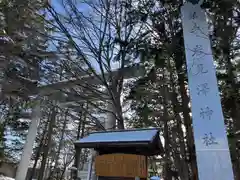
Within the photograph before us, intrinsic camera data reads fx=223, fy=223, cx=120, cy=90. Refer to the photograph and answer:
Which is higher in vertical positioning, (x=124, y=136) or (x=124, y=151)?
(x=124, y=136)

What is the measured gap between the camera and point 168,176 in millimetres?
5301

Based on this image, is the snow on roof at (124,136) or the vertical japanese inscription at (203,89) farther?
the vertical japanese inscription at (203,89)

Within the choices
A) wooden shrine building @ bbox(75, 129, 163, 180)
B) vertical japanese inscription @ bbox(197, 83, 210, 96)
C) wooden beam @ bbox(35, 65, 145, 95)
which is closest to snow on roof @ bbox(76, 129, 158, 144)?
wooden shrine building @ bbox(75, 129, 163, 180)

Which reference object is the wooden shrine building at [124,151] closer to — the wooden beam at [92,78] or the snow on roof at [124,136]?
the snow on roof at [124,136]

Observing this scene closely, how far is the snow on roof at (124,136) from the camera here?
2653 mm

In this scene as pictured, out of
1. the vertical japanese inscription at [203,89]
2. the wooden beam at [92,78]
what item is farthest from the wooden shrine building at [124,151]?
the wooden beam at [92,78]

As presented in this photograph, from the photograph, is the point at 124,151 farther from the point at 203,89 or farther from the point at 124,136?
the point at 203,89

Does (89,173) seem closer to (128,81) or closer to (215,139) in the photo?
(215,139)

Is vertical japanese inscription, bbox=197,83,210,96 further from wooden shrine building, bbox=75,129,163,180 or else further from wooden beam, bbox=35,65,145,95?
wooden beam, bbox=35,65,145,95

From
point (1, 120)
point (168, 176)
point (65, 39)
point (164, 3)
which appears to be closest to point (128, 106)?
point (168, 176)

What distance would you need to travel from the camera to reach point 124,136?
9.27 ft

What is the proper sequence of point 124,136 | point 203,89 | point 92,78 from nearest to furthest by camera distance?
point 124,136 → point 203,89 → point 92,78

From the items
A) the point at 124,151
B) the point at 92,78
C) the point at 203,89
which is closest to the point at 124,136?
the point at 124,151

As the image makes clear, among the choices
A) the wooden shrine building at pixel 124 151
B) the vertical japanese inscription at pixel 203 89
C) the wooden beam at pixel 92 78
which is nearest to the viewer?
the wooden shrine building at pixel 124 151
